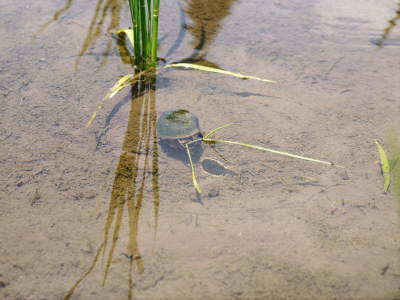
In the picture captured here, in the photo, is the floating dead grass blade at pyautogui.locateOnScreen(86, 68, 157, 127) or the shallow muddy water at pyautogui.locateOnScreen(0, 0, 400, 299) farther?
the floating dead grass blade at pyautogui.locateOnScreen(86, 68, 157, 127)

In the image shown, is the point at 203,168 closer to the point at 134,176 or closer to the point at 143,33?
the point at 134,176

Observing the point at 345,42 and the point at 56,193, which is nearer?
the point at 56,193

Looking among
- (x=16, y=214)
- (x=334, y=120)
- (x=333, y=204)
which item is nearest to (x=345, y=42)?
(x=334, y=120)

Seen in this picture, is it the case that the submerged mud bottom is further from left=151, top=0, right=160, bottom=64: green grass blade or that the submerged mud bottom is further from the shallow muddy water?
left=151, top=0, right=160, bottom=64: green grass blade

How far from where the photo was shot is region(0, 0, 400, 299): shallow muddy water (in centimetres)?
179

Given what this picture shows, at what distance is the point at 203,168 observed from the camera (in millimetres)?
2334

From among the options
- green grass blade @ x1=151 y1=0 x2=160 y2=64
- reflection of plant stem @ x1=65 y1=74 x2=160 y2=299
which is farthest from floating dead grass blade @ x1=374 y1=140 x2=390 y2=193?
green grass blade @ x1=151 y1=0 x2=160 y2=64

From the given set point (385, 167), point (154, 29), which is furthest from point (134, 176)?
point (385, 167)

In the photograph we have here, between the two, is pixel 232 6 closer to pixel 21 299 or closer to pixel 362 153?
pixel 362 153

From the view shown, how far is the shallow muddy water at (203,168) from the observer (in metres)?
1.79

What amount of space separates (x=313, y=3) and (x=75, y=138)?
126 inches

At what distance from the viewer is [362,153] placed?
2455mm

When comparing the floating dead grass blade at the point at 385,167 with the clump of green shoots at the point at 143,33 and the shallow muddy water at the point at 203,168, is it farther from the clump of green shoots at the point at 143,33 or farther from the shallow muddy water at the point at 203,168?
the clump of green shoots at the point at 143,33

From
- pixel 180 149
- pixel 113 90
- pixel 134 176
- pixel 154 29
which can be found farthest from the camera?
pixel 154 29
